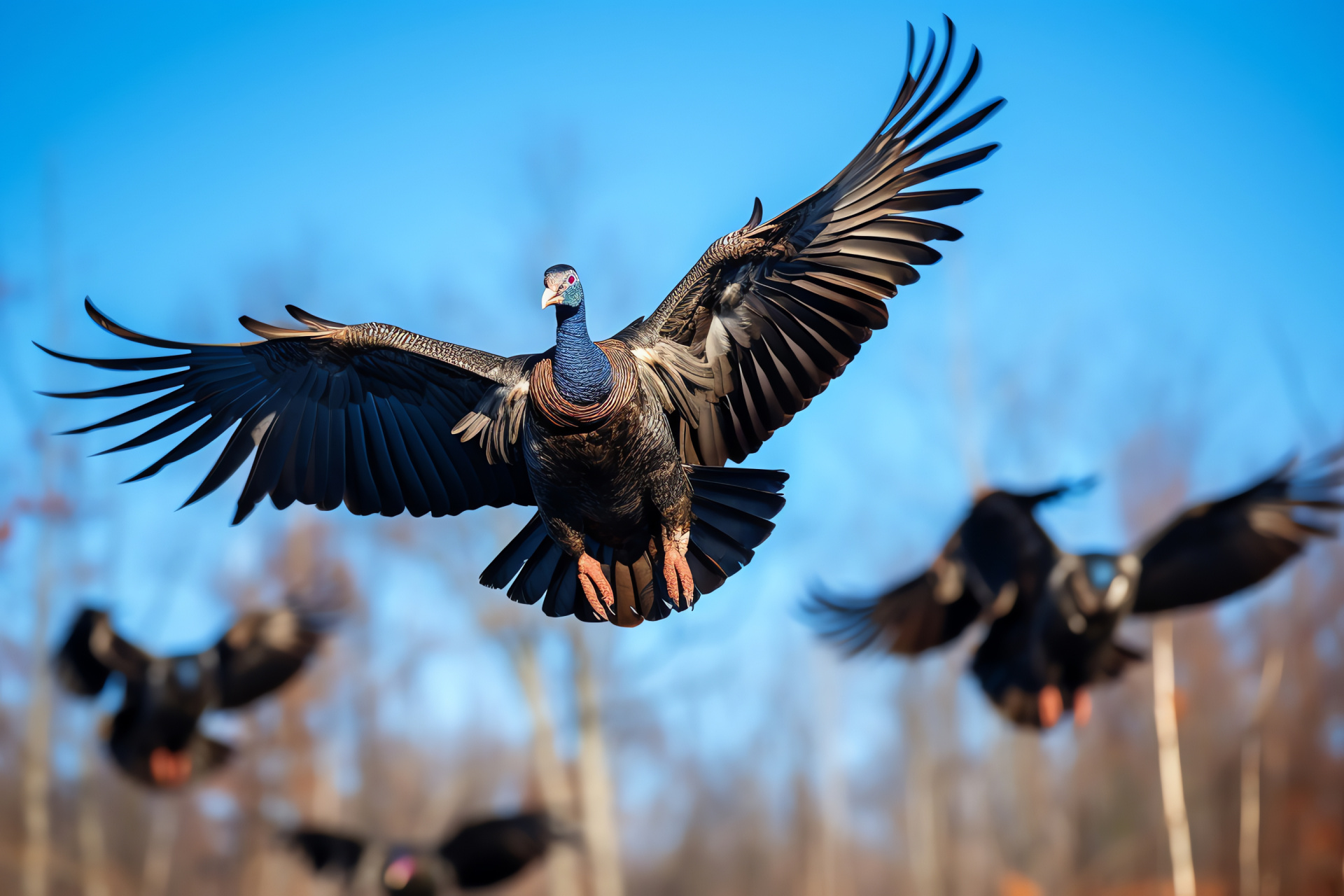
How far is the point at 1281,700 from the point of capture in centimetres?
2088

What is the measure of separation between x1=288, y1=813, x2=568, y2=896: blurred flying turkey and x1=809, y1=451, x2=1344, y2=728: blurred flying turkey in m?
5.12

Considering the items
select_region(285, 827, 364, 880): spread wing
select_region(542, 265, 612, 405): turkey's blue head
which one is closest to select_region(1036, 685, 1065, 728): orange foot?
select_region(542, 265, 612, 405): turkey's blue head

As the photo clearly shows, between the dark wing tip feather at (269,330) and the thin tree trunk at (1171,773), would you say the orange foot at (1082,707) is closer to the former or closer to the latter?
the thin tree trunk at (1171,773)

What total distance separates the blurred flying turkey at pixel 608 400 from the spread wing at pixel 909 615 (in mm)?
5124

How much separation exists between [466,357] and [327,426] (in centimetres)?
101

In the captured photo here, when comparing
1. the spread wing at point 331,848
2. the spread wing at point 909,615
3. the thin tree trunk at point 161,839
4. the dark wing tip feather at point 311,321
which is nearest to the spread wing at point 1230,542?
the spread wing at point 909,615

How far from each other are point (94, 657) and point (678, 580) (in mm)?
9262

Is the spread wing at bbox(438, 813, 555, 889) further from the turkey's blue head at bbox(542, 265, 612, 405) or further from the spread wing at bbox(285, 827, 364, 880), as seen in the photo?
the turkey's blue head at bbox(542, 265, 612, 405)

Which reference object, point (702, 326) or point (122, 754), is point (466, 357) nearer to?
point (702, 326)

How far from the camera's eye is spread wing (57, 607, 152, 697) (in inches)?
424

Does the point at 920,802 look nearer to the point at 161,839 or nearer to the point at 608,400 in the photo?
the point at 161,839

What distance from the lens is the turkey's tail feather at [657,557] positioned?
4.31 m

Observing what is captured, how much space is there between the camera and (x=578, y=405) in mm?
3625

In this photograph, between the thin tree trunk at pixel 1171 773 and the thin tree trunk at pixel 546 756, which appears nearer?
the thin tree trunk at pixel 1171 773
